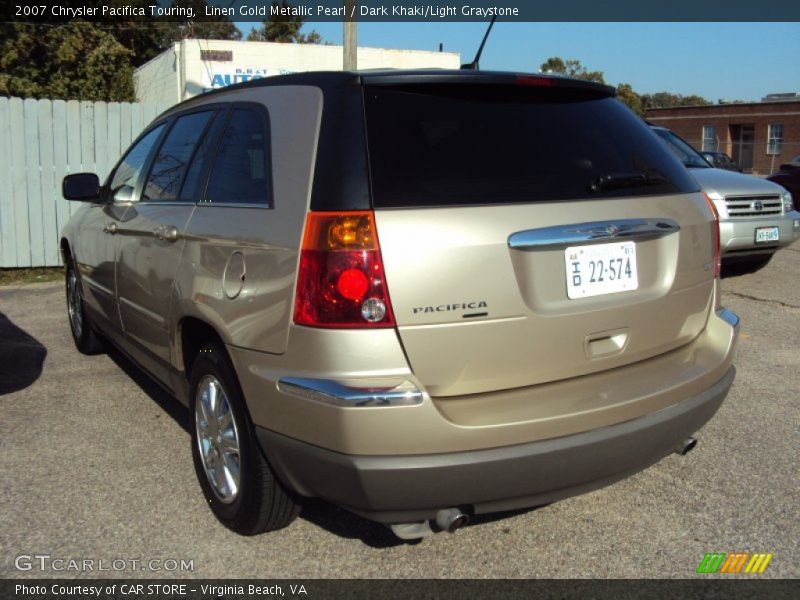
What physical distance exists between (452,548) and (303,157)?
1568 mm

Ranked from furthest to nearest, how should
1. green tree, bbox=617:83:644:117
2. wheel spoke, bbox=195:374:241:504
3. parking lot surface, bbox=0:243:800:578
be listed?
green tree, bbox=617:83:644:117 < wheel spoke, bbox=195:374:241:504 < parking lot surface, bbox=0:243:800:578

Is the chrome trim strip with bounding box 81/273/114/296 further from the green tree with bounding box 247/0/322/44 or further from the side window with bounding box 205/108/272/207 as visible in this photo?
the green tree with bounding box 247/0/322/44

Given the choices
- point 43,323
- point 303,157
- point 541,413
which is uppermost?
point 303,157

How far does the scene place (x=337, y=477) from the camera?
2.37m

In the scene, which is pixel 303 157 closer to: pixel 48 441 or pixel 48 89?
pixel 48 441

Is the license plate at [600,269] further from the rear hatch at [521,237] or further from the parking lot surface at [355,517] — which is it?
the parking lot surface at [355,517]

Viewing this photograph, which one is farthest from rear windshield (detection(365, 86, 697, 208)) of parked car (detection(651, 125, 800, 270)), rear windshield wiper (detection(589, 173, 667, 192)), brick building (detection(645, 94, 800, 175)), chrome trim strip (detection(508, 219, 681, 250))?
brick building (detection(645, 94, 800, 175))

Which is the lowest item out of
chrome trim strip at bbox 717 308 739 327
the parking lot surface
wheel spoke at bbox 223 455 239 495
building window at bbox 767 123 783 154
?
the parking lot surface

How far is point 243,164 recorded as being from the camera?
9.89 ft

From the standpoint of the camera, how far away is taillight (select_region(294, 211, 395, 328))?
2301 millimetres

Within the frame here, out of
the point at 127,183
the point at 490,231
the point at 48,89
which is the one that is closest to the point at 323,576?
the point at 490,231

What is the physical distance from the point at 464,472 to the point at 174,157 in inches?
91.0

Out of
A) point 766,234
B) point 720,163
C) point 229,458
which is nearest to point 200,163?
point 229,458

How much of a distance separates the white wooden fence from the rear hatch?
26.5 feet
